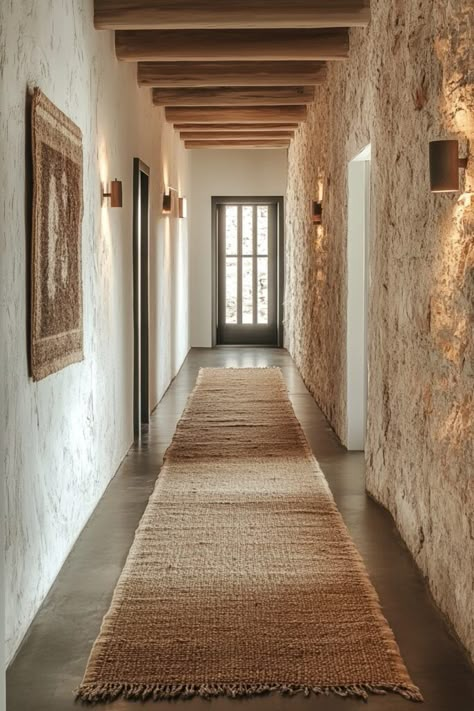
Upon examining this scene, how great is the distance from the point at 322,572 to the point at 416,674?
3.03 ft

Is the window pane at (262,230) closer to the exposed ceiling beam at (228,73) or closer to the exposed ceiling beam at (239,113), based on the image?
the exposed ceiling beam at (239,113)

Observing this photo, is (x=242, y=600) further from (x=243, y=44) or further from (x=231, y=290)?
(x=231, y=290)

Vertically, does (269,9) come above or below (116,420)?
above

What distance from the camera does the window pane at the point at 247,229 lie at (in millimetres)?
14219

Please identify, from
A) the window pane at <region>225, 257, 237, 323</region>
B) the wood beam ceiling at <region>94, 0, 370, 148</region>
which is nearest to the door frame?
the window pane at <region>225, 257, 237, 323</region>

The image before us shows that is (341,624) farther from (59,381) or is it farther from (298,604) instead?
(59,381)

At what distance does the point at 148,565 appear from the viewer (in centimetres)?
391

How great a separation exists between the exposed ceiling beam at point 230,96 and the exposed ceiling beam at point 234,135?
2559mm

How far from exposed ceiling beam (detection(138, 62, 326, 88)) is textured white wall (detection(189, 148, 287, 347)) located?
6.44 meters

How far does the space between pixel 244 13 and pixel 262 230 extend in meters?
8.94

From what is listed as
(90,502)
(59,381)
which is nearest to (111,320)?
(90,502)

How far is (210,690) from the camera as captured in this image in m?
2.76

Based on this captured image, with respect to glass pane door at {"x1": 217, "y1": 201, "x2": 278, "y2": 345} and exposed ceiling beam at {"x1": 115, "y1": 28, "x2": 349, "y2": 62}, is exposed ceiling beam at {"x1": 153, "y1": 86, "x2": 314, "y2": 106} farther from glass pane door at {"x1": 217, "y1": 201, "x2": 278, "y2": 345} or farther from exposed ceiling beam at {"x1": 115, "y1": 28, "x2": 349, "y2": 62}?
glass pane door at {"x1": 217, "y1": 201, "x2": 278, "y2": 345}

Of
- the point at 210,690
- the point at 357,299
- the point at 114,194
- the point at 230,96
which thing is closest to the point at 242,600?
the point at 210,690
